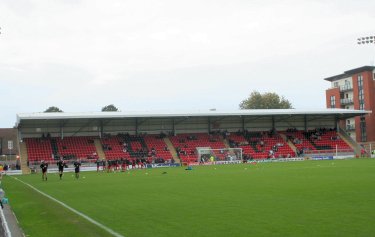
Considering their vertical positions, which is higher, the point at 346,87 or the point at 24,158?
the point at 346,87

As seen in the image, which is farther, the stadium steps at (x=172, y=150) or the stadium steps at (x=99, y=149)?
the stadium steps at (x=172, y=150)

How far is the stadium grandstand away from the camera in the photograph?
58.9 m

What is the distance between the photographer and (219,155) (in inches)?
2434

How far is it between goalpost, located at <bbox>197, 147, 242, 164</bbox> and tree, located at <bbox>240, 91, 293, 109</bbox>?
160ft

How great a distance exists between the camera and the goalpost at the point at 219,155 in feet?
199

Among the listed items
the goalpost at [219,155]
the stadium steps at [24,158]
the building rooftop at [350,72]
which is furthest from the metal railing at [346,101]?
the stadium steps at [24,158]

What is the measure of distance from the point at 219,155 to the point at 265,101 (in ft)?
168

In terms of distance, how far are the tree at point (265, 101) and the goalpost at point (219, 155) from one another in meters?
48.8

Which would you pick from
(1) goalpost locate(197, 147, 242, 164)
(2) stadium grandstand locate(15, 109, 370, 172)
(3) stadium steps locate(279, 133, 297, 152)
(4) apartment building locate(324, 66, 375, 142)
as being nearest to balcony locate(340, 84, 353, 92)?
(4) apartment building locate(324, 66, 375, 142)

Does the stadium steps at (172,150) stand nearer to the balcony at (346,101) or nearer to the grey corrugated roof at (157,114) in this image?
the grey corrugated roof at (157,114)

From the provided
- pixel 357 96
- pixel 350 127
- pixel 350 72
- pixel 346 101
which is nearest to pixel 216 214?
pixel 357 96

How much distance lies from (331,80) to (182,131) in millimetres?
40261

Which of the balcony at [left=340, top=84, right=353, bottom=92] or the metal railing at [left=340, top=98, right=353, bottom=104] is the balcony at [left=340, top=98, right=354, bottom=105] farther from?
the balcony at [left=340, top=84, right=353, bottom=92]

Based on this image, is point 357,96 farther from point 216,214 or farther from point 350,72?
point 216,214
